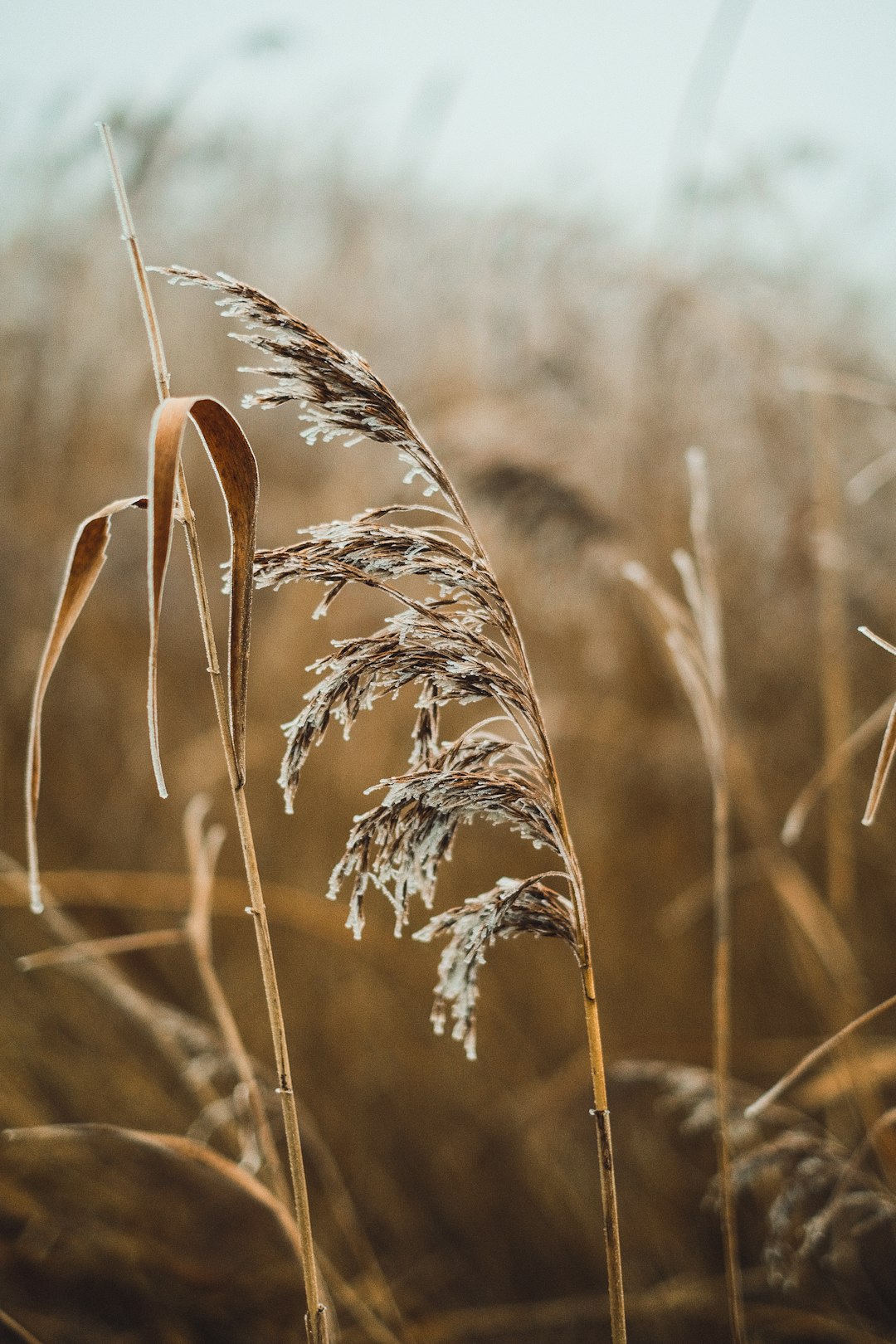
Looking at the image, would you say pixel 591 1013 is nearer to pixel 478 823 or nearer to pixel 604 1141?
pixel 604 1141

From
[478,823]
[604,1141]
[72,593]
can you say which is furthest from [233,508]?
[478,823]

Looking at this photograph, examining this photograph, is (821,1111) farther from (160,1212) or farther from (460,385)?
(460,385)

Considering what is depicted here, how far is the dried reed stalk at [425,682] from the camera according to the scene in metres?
0.46

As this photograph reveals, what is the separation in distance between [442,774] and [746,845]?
1618mm

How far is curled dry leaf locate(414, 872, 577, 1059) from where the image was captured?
482 mm

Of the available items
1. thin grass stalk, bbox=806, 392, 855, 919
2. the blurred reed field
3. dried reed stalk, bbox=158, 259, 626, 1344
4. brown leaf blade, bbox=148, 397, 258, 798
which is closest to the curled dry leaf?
dried reed stalk, bbox=158, 259, 626, 1344

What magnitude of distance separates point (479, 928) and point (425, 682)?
13 cm

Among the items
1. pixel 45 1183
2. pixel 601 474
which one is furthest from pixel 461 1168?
pixel 601 474

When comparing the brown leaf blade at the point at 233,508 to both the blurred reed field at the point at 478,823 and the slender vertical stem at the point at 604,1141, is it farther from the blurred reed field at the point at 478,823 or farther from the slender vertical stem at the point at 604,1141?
the blurred reed field at the point at 478,823

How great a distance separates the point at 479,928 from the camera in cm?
48

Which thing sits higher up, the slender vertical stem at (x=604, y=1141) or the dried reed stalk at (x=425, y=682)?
the dried reed stalk at (x=425, y=682)

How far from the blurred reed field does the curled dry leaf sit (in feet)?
1.25

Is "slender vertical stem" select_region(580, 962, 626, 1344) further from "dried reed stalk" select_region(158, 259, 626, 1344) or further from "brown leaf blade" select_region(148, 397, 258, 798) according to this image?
"brown leaf blade" select_region(148, 397, 258, 798)

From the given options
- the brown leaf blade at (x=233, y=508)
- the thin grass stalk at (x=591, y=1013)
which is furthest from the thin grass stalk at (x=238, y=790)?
the thin grass stalk at (x=591, y=1013)
